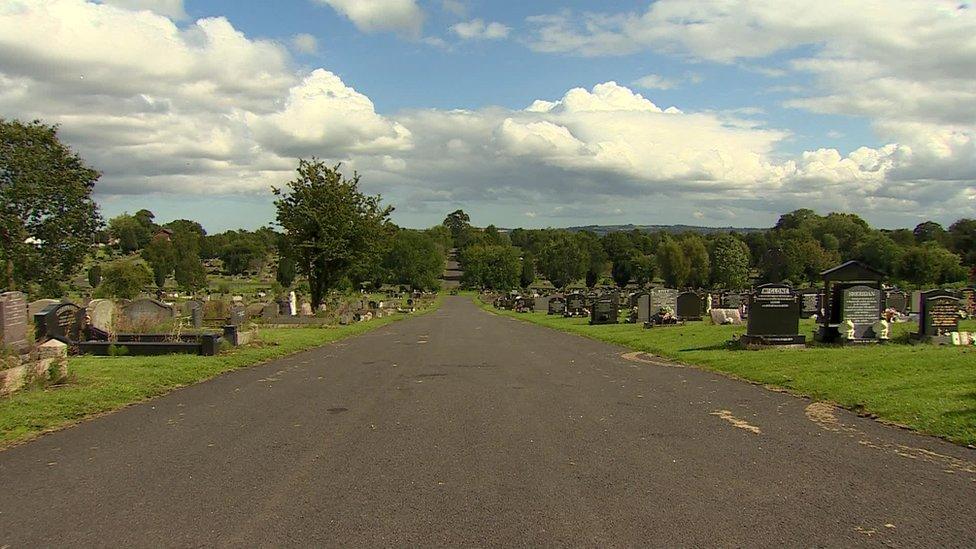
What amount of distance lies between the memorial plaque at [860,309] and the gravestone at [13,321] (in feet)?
59.0

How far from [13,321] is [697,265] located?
279ft

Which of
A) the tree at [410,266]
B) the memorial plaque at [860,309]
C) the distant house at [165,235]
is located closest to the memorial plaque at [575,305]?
the memorial plaque at [860,309]

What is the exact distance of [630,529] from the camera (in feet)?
15.7

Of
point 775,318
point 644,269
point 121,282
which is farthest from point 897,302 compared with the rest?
point 644,269

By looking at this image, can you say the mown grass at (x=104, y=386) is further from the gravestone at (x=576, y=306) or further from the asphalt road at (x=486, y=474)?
the gravestone at (x=576, y=306)

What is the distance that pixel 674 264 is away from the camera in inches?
3501

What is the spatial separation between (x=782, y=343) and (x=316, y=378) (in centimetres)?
1115

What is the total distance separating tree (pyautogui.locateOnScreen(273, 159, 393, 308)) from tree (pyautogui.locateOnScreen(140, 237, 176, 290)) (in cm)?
4200

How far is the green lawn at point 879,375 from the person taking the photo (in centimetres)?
841

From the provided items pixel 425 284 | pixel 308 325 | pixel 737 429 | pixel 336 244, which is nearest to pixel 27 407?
pixel 737 429

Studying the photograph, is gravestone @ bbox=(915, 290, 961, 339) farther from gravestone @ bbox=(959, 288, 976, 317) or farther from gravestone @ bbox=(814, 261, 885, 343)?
gravestone @ bbox=(959, 288, 976, 317)

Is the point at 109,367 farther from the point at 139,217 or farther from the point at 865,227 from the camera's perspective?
the point at 139,217

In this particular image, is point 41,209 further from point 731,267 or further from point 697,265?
point 697,265

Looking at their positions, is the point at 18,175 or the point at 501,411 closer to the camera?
the point at 501,411
